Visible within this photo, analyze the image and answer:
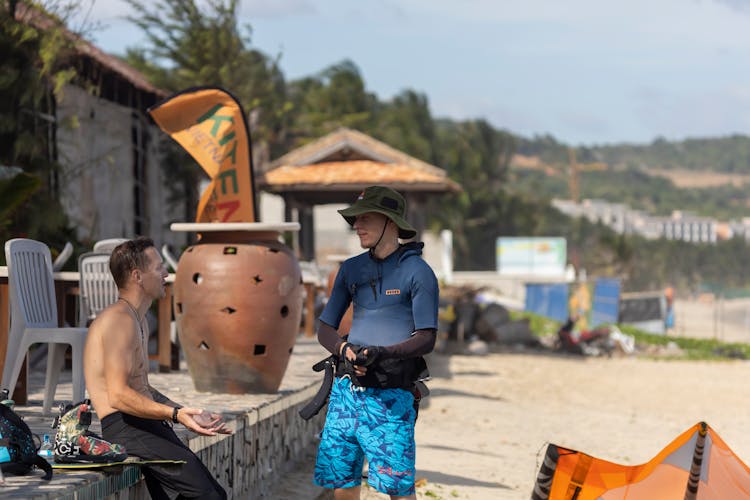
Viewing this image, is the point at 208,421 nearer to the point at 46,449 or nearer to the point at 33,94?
the point at 46,449

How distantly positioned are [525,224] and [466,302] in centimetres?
5221

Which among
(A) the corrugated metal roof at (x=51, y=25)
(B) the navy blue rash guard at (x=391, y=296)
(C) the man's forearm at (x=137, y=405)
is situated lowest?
(C) the man's forearm at (x=137, y=405)

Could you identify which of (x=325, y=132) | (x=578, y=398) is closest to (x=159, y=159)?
(x=578, y=398)

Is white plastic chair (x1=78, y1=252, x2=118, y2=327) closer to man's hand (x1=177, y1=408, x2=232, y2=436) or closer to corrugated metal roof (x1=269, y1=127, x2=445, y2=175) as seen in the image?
man's hand (x1=177, y1=408, x2=232, y2=436)

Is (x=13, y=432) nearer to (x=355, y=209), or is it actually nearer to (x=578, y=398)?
(x=355, y=209)

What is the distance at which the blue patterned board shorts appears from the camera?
4.49 meters

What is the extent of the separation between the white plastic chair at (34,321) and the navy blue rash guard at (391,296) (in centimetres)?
208

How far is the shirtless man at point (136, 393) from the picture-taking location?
13.8ft

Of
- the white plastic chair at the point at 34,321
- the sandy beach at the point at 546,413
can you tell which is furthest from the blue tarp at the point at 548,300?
the white plastic chair at the point at 34,321

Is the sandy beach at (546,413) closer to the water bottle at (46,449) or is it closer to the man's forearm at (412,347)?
the man's forearm at (412,347)

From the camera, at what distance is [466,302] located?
2728 centimetres

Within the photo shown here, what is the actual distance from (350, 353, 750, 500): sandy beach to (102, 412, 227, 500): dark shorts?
3.20 meters

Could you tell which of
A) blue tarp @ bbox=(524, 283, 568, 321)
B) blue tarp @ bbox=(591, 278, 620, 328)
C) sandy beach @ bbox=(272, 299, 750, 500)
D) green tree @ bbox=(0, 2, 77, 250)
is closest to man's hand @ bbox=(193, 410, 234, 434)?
sandy beach @ bbox=(272, 299, 750, 500)

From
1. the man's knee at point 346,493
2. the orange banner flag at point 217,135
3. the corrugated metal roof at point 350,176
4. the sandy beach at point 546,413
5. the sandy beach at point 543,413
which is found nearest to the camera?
the man's knee at point 346,493
